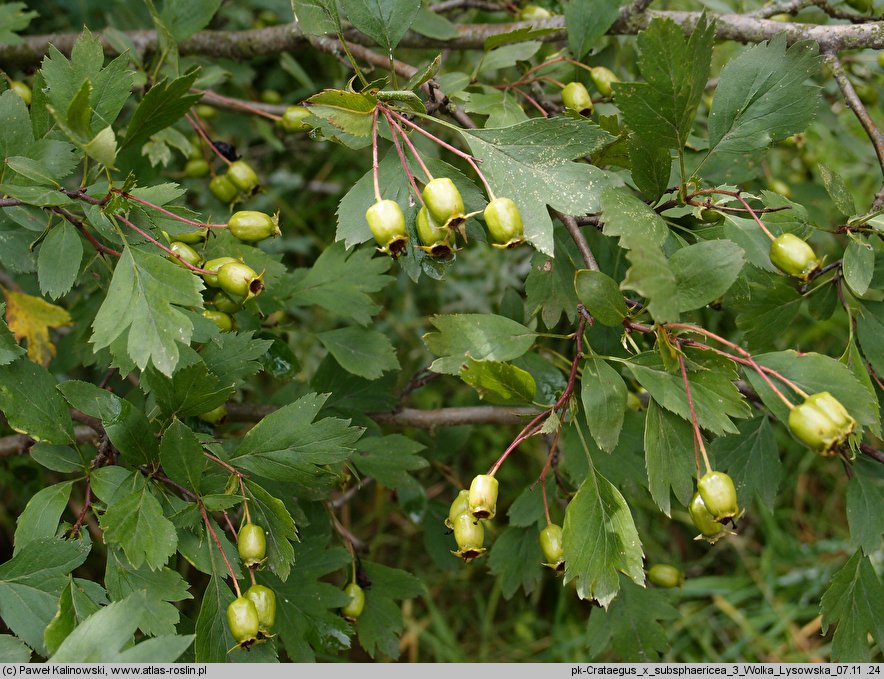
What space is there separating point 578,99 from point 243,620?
0.93 m

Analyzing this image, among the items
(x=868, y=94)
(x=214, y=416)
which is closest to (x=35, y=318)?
(x=214, y=416)

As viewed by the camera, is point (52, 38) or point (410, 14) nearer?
point (410, 14)

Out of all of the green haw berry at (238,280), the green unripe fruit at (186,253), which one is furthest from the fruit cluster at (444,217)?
the green unripe fruit at (186,253)

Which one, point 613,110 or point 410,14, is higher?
point 410,14

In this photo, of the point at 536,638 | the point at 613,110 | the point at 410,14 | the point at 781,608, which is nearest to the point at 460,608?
the point at 536,638

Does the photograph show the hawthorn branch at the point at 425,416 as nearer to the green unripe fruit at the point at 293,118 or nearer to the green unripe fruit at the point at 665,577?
the green unripe fruit at the point at 665,577

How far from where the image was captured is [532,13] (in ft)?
5.11

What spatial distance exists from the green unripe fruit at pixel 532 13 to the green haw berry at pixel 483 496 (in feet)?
3.30

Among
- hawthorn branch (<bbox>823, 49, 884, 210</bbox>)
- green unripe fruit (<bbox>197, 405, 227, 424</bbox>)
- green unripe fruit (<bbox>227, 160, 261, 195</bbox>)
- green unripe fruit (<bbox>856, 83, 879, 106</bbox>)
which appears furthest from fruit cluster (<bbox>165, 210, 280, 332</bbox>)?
green unripe fruit (<bbox>856, 83, 879, 106</bbox>)

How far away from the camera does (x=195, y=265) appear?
1.13m

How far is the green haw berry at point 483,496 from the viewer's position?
0.95 meters

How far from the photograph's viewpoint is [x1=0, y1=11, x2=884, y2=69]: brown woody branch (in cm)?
120
